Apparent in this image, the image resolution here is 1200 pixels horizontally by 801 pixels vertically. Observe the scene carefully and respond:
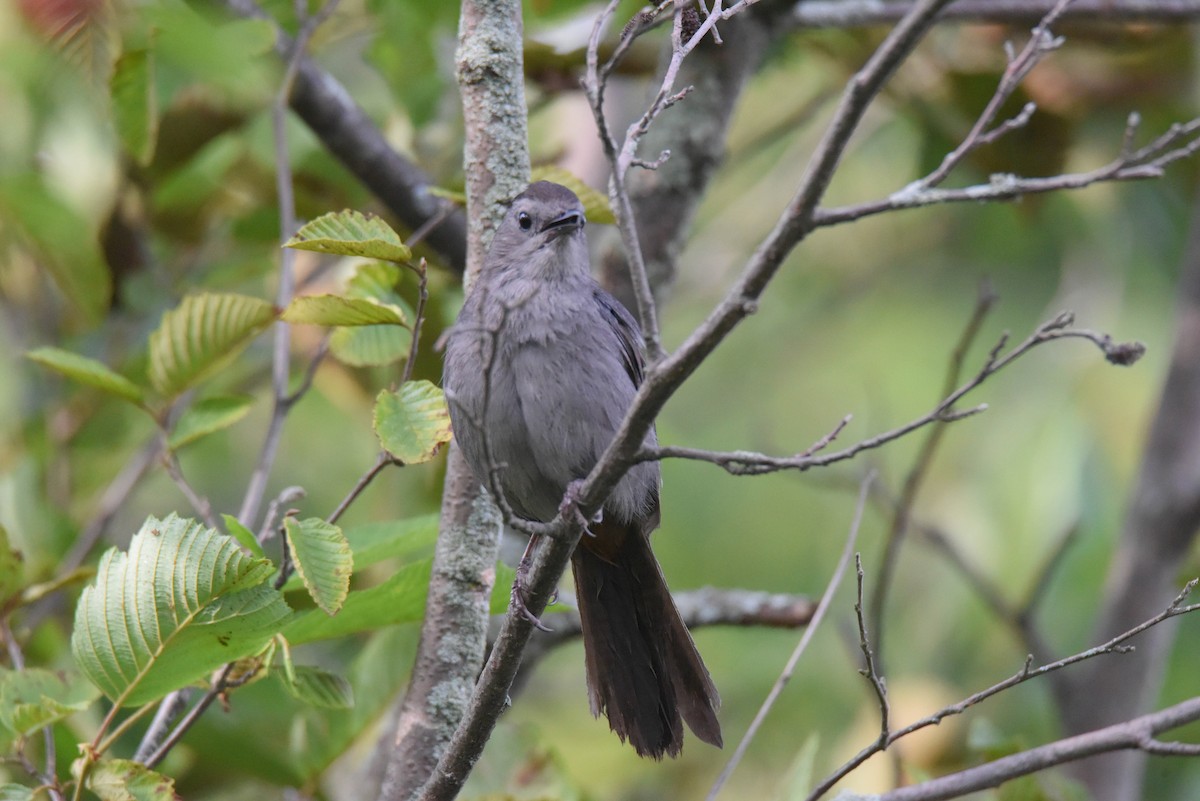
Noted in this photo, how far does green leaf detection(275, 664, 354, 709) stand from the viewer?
264cm

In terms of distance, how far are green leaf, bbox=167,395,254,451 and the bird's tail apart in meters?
0.95

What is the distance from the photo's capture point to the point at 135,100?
339 centimetres

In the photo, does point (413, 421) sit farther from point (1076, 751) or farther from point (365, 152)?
point (365, 152)

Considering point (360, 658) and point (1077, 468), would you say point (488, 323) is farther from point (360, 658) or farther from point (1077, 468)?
point (1077, 468)

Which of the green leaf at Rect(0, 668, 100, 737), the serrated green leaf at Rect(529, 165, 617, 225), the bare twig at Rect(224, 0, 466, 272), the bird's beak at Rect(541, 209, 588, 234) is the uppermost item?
the bare twig at Rect(224, 0, 466, 272)

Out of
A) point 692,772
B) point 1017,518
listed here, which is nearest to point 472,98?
point 1017,518

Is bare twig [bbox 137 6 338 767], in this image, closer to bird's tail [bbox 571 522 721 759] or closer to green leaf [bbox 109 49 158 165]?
green leaf [bbox 109 49 158 165]

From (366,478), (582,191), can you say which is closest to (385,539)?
(366,478)

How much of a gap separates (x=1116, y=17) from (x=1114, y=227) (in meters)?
2.92

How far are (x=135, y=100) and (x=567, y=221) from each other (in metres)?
1.25

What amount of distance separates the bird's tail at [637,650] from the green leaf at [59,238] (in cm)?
199

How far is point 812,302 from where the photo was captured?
31.6ft

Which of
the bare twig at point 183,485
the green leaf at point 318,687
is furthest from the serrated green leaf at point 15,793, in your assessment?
the bare twig at point 183,485

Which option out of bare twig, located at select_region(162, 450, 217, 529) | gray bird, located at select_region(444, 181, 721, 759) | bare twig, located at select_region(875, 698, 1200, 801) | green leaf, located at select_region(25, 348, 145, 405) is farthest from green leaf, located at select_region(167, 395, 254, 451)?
bare twig, located at select_region(875, 698, 1200, 801)
